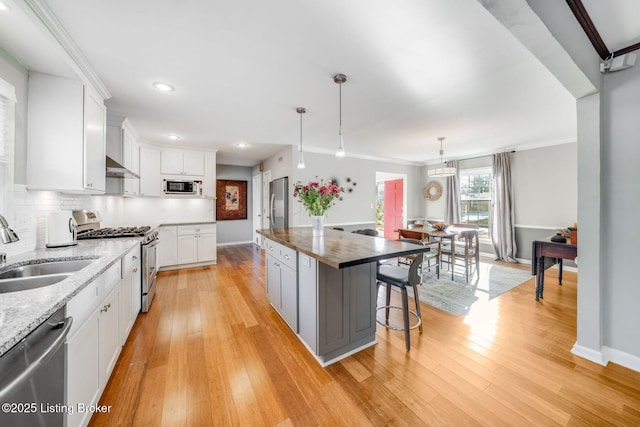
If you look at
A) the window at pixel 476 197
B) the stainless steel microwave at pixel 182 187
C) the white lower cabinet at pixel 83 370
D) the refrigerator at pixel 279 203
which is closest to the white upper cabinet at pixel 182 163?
the stainless steel microwave at pixel 182 187

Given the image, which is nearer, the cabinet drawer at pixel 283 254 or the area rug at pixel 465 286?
the cabinet drawer at pixel 283 254

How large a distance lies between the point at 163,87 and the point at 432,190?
20.5 feet

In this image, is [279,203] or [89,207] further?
[279,203]

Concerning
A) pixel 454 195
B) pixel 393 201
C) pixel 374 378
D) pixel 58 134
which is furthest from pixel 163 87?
pixel 393 201

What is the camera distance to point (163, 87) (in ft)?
7.88

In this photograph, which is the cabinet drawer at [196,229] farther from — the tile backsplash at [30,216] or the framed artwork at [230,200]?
the tile backsplash at [30,216]

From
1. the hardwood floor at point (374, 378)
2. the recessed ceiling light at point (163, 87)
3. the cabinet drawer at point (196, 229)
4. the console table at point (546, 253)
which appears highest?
the recessed ceiling light at point (163, 87)

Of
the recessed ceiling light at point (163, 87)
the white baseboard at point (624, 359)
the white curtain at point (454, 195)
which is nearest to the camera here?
the white baseboard at point (624, 359)

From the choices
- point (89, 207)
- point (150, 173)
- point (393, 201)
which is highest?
point (150, 173)

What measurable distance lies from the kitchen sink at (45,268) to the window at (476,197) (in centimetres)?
666

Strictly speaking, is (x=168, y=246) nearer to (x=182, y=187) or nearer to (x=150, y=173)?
(x=182, y=187)

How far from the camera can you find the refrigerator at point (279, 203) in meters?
4.85

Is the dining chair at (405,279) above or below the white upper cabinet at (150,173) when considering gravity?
below

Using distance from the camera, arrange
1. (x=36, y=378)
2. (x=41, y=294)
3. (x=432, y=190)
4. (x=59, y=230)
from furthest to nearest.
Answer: (x=432, y=190) < (x=59, y=230) < (x=41, y=294) < (x=36, y=378)
